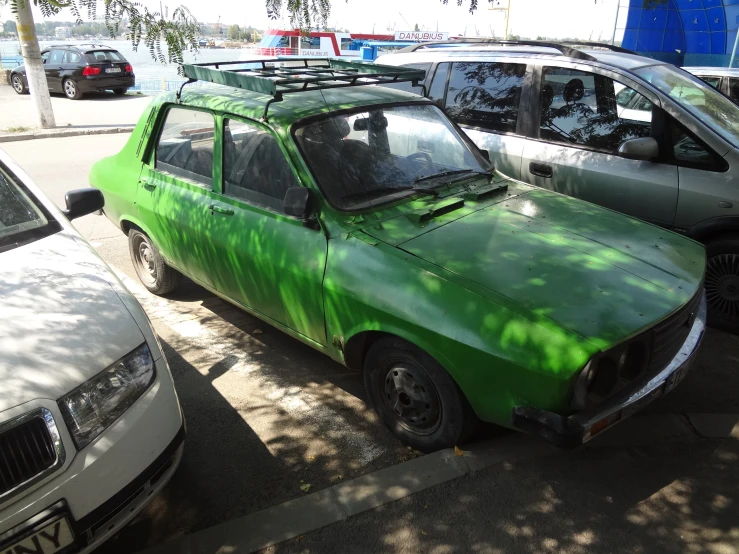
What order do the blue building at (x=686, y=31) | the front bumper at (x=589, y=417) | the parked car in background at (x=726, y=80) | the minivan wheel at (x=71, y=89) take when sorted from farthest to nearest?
1. the blue building at (x=686, y=31)
2. the minivan wheel at (x=71, y=89)
3. the parked car in background at (x=726, y=80)
4. the front bumper at (x=589, y=417)

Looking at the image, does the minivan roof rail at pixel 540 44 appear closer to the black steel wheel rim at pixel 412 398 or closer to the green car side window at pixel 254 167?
the green car side window at pixel 254 167

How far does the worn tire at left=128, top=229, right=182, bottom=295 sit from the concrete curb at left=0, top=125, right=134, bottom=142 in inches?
384

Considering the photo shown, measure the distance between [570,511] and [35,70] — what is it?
46.0 ft

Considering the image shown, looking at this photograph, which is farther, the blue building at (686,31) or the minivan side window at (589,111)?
the blue building at (686,31)

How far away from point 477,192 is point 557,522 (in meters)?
2.02

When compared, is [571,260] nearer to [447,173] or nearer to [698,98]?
[447,173]

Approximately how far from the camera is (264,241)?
12.0ft

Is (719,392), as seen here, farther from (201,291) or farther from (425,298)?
(201,291)

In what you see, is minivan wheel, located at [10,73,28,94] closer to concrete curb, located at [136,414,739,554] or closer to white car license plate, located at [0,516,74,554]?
concrete curb, located at [136,414,739,554]

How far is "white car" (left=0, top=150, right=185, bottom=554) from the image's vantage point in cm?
214

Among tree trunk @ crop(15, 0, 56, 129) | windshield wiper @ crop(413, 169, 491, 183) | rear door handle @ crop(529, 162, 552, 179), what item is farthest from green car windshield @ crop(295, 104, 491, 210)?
tree trunk @ crop(15, 0, 56, 129)

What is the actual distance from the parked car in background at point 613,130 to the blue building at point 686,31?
1881cm

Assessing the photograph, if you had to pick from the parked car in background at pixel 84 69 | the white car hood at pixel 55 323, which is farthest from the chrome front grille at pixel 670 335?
the parked car in background at pixel 84 69

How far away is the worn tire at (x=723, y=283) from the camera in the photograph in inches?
173
